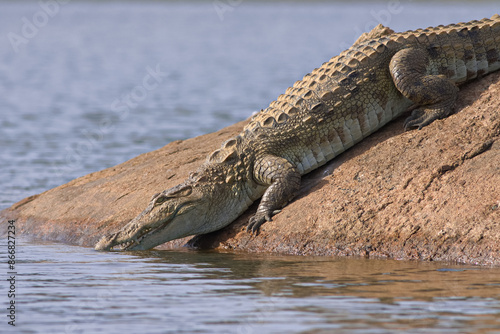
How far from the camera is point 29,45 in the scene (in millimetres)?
56219

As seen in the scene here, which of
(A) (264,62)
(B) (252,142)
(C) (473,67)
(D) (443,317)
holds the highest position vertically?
(A) (264,62)

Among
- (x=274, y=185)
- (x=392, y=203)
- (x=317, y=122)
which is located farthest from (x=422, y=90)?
(x=274, y=185)

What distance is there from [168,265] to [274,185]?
1463 mm

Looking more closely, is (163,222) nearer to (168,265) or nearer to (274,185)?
(168,265)

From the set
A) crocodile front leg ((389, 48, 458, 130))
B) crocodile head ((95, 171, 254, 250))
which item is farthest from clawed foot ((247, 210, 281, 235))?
crocodile front leg ((389, 48, 458, 130))

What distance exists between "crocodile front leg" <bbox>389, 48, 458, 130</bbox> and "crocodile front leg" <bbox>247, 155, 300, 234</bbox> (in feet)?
4.56

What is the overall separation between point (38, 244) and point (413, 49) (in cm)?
473

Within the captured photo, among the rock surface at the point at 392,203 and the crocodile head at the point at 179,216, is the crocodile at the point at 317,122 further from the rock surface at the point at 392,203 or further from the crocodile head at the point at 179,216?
the rock surface at the point at 392,203

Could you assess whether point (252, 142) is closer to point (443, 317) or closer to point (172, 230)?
point (172, 230)

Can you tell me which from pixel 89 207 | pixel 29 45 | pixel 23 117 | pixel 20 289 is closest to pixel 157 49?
pixel 29 45

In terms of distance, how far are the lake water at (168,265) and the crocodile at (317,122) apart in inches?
18.6

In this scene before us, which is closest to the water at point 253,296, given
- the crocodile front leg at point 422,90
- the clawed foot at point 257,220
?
the clawed foot at point 257,220

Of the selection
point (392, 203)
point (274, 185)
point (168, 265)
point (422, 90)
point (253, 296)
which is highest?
point (422, 90)

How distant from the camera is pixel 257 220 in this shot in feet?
27.1
